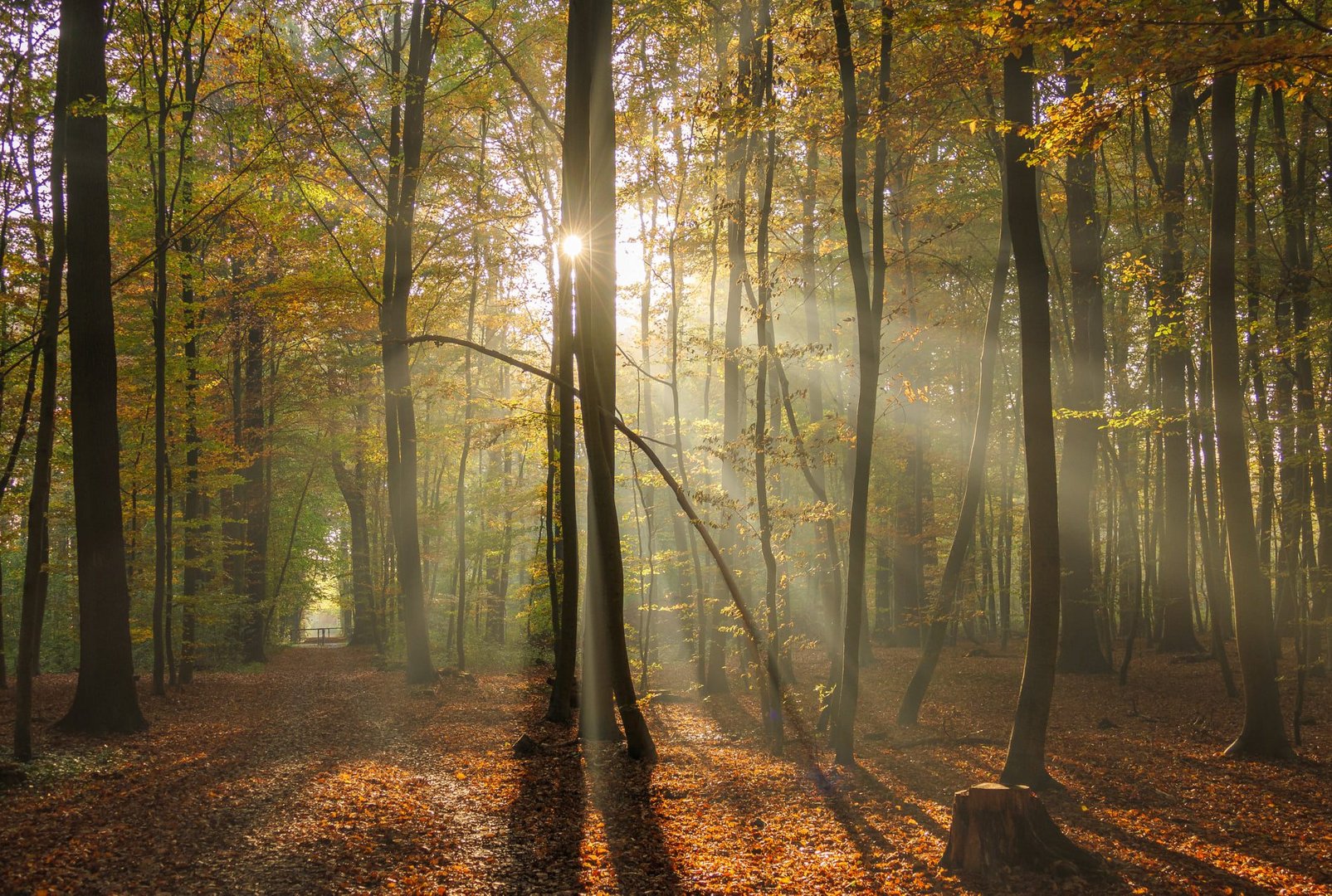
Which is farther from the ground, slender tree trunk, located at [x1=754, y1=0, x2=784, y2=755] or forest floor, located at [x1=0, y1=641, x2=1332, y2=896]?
slender tree trunk, located at [x1=754, y1=0, x2=784, y2=755]

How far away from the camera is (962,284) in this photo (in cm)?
2002

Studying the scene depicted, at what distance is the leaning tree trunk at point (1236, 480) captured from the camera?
8969mm

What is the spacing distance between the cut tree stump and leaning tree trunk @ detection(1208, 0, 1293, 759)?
192 inches

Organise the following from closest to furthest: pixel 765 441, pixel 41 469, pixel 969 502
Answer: pixel 41 469, pixel 765 441, pixel 969 502

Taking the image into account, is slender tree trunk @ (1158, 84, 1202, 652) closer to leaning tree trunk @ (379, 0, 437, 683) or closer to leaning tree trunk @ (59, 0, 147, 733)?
leaning tree trunk @ (379, 0, 437, 683)

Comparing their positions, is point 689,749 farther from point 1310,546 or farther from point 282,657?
point 282,657

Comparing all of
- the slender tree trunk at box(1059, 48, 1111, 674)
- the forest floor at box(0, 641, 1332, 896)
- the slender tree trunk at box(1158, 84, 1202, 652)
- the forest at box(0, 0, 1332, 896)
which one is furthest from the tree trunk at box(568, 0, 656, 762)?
the slender tree trunk at box(1059, 48, 1111, 674)

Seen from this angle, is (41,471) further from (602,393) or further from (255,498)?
(255,498)

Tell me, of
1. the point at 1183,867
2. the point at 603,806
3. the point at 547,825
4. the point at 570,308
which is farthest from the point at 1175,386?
the point at 547,825

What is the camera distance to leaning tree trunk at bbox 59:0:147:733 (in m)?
9.37

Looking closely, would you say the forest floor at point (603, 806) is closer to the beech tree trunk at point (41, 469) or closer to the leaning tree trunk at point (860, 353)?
the beech tree trunk at point (41, 469)

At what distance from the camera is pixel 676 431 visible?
13609 mm

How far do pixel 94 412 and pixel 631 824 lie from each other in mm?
8024

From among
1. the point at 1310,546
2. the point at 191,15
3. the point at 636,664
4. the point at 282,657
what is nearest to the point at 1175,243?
the point at 1310,546
